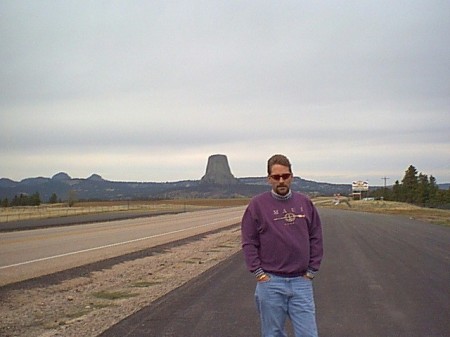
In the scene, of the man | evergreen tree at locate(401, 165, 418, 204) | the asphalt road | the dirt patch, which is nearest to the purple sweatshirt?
the man

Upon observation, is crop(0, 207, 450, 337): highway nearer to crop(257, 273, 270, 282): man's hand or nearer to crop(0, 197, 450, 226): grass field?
crop(257, 273, 270, 282): man's hand

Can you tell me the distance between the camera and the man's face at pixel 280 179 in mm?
5195

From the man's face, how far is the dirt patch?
4.50 metres


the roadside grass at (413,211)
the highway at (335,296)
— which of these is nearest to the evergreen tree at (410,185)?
the roadside grass at (413,211)

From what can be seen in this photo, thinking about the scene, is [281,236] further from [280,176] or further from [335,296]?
[335,296]

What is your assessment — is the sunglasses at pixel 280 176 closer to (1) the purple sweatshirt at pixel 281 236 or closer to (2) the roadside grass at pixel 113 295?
(1) the purple sweatshirt at pixel 281 236

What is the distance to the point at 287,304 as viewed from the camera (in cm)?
528

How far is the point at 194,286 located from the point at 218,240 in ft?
55.1

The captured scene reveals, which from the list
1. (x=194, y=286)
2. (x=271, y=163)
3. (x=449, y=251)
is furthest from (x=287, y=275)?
(x=449, y=251)

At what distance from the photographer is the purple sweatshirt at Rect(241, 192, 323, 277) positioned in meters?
5.13

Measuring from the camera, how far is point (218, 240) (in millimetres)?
29844

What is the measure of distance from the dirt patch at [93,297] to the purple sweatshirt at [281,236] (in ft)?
13.8

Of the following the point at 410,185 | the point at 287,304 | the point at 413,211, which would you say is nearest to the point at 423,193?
the point at 410,185

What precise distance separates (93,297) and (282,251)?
319 inches
